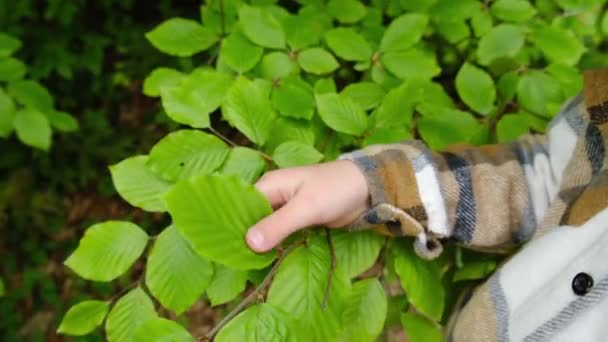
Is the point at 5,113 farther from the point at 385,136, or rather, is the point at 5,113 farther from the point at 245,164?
the point at 385,136

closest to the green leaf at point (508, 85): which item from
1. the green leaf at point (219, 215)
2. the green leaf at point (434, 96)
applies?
the green leaf at point (434, 96)

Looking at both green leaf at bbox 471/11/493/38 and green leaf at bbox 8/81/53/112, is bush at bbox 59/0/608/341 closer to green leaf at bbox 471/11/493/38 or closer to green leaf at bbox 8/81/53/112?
green leaf at bbox 471/11/493/38

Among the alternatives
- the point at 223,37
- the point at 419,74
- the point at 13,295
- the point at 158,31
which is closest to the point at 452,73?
the point at 419,74

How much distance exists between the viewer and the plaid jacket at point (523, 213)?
63 cm

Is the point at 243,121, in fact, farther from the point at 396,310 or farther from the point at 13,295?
the point at 13,295

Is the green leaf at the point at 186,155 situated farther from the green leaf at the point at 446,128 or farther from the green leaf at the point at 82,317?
the green leaf at the point at 446,128

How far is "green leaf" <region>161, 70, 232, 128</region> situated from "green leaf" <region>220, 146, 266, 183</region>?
0.07 metres

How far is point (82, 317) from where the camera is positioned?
0.73 m

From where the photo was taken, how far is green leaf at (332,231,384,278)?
2.44 feet

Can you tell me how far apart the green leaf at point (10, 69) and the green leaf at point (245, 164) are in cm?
68

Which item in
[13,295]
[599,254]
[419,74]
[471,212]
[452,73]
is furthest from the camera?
[13,295]

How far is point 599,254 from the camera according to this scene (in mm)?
616

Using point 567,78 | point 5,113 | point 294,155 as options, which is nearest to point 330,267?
point 294,155

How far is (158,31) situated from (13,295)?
4.03 ft
